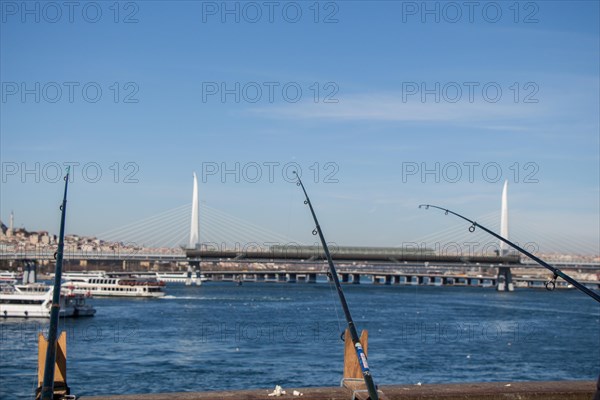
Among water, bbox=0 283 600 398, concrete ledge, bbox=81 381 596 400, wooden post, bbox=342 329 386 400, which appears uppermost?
wooden post, bbox=342 329 386 400

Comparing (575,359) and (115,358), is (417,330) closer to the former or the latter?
(575,359)

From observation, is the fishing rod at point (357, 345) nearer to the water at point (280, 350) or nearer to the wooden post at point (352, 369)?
the wooden post at point (352, 369)

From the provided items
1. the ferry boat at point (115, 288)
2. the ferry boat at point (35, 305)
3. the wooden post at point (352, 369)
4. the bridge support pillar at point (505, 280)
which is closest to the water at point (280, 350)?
the ferry boat at point (35, 305)

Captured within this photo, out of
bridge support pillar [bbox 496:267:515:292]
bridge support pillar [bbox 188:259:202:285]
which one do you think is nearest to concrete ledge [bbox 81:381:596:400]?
bridge support pillar [bbox 188:259:202:285]

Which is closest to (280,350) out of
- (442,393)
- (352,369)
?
(352,369)

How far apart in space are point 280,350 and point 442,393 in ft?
86.9

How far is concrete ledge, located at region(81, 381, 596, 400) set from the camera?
7695 mm

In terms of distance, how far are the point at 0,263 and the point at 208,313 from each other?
378 ft

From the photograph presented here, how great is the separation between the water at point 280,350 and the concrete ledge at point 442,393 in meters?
16.5

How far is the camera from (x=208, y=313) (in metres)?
60.0

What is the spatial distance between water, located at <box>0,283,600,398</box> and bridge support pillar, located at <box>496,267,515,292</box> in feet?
185

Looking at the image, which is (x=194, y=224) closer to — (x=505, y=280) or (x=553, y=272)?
(x=505, y=280)

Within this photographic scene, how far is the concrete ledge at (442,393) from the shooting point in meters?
7.70

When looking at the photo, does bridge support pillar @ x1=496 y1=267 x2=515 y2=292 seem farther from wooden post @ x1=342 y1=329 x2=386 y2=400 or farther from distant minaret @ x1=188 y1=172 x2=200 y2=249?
wooden post @ x1=342 y1=329 x2=386 y2=400
